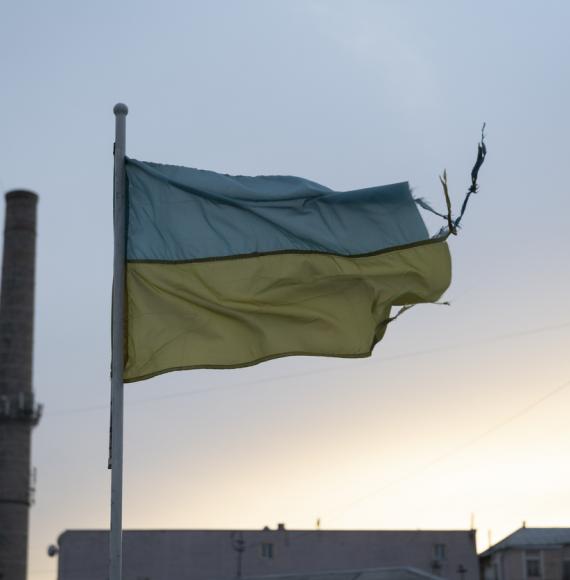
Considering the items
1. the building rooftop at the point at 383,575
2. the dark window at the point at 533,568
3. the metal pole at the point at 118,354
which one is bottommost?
the metal pole at the point at 118,354

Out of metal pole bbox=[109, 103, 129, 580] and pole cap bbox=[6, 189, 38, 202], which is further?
pole cap bbox=[6, 189, 38, 202]

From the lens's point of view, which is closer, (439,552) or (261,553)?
(261,553)

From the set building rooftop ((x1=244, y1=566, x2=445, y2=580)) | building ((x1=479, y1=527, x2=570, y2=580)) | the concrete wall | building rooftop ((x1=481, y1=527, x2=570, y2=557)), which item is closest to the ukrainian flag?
building rooftop ((x1=244, y1=566, x2=445, y2=580))

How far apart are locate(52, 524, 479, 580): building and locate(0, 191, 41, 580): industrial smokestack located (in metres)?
8.19

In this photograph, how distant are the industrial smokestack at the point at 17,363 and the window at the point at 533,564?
24.2m

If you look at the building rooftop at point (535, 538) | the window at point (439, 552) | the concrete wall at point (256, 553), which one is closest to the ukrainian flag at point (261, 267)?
the building rooftop at point (535, 538)

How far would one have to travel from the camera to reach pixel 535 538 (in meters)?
68.0

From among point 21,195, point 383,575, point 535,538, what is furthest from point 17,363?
point 535,538

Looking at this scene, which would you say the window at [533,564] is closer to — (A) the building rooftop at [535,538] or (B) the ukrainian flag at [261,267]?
Answer: (A) the building rooftop at [535,538]

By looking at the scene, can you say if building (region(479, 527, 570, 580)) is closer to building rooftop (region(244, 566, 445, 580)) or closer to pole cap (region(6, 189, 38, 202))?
building rooftop (region(244, 566, 445, 580))

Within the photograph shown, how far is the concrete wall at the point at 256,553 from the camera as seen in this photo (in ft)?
249

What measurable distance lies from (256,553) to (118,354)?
227 ft

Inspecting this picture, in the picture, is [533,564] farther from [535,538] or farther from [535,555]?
[535,538]

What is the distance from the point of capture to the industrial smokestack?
67875mm
